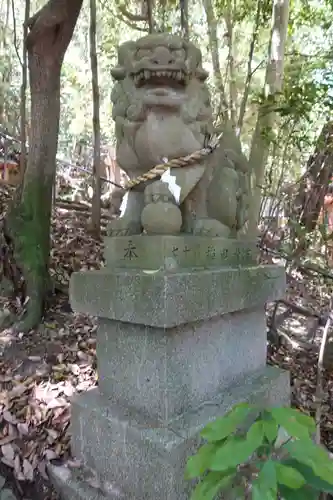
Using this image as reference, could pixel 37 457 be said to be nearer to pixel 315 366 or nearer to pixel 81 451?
pixel 81 451

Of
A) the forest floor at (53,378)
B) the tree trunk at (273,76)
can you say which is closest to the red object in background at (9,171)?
the forest floor at (53,378)

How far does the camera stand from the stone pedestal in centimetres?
168

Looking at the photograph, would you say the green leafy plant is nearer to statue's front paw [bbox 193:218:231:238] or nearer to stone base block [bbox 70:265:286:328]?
stone base block [bbox 70:265:286:328]

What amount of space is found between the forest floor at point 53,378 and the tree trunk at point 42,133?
47cm

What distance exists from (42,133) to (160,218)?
2130mm

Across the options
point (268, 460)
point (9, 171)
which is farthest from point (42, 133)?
point (9, 171)

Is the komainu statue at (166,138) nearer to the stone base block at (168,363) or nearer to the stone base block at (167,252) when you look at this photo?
the stone base block at (167,252)

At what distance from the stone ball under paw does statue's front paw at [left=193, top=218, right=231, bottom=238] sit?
0.18m

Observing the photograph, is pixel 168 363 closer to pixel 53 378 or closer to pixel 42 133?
pixel 53 378

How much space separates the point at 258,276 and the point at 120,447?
3.54 ft

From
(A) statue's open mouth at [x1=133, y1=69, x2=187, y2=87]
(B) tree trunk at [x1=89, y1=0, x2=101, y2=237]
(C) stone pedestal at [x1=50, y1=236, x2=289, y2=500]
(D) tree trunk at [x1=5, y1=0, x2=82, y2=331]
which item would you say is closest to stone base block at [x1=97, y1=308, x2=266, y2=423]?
(C) stone pedestal at [x1=50, y1=236, x2=289, y2=500]

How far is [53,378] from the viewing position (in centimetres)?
262

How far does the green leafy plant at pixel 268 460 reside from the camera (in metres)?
0.99

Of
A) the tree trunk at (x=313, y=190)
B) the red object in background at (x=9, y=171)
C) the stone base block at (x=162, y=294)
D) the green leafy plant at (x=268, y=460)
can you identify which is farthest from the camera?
the red object in background at (x=9, y=171)
